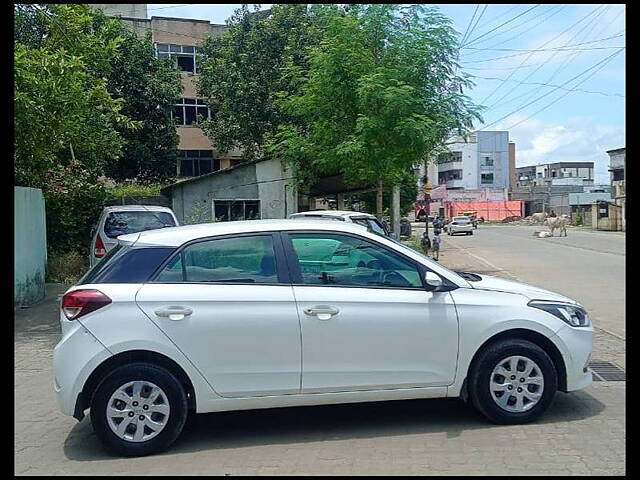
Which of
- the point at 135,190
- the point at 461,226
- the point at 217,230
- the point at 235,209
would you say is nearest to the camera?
the point at 217,230

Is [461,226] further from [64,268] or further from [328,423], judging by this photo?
[328,423]

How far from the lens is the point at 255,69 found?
2973 centimetres

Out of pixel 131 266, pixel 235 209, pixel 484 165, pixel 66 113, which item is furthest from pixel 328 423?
pixel 484 165

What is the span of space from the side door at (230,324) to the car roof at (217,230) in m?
0.19

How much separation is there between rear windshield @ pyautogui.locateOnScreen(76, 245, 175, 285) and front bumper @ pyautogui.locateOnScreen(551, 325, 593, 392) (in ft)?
10.8

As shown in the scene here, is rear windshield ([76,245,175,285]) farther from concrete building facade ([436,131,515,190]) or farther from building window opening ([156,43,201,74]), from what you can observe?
concrete building facade ([436,131,515,190])

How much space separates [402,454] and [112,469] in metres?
2.11

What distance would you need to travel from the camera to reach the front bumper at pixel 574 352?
18.6 feet

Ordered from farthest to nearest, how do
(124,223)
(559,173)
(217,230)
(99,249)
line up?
(559,173)
(124,223)
(99,249)
(217,230)

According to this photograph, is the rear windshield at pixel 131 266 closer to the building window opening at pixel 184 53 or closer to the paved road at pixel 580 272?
the paved road at pixel 580 272

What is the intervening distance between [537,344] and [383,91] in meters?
10.1

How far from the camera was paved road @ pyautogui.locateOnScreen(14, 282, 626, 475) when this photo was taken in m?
4.83

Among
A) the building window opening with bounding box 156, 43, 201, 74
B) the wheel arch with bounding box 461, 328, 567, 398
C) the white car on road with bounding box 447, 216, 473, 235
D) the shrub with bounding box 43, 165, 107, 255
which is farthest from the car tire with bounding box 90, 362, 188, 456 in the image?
the white car on road with bounding box 447, 216, 473, 235
